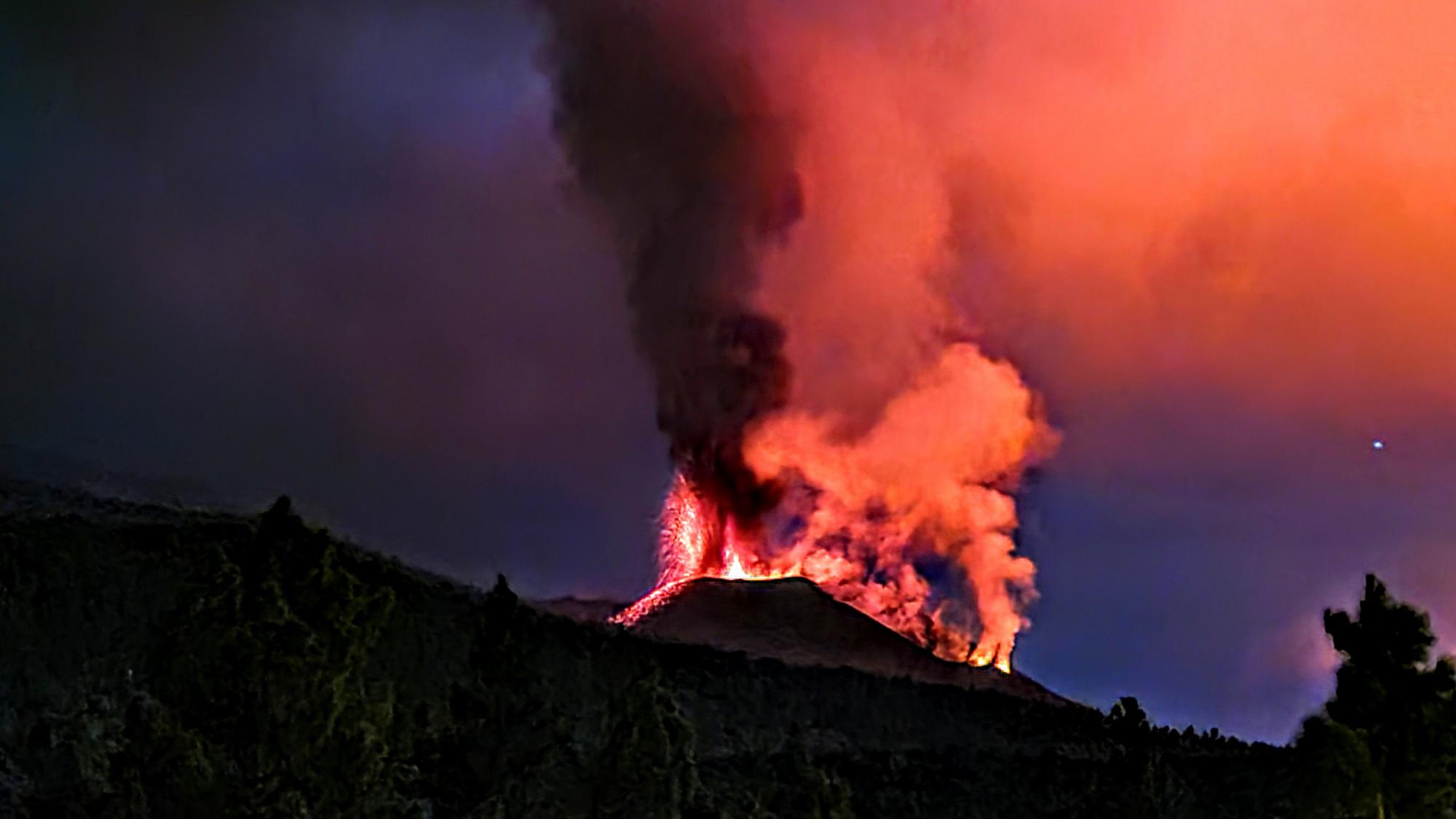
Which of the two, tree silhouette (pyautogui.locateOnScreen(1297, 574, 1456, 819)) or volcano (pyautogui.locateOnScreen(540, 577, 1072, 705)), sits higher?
volcano (pyautogui.locateOnScreen(540, 577, 1072, 705))

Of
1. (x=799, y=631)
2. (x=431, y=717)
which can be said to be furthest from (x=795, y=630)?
(x=431, y=717)

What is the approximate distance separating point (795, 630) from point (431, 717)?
65532mm

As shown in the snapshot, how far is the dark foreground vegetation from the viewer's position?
44.5 meters

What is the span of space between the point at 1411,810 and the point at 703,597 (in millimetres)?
75754

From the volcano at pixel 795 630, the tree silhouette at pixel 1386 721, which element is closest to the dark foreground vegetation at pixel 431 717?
the tree silhouette at pixel 1386 721

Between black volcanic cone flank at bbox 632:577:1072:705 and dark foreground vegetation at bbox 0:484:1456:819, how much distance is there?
1963 cm

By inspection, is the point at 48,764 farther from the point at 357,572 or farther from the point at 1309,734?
the point at 1309,734

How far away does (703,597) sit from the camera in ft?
418

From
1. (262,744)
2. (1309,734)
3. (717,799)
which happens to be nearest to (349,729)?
(262,744)

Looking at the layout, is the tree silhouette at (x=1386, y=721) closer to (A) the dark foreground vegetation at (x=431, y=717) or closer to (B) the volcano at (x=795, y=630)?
(A) the dark foreground vegetation at (x=431, y=717)

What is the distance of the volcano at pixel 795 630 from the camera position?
115000 mm

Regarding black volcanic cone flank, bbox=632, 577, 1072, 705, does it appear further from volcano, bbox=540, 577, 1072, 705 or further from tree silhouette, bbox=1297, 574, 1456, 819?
tree silhouette, bbox=1297, 574, 1456, 819

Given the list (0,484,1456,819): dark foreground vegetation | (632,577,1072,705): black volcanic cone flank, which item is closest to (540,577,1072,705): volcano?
(632,577,1072,705): black volcanic cone flank

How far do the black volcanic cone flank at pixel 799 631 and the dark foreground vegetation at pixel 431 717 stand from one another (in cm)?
1963
